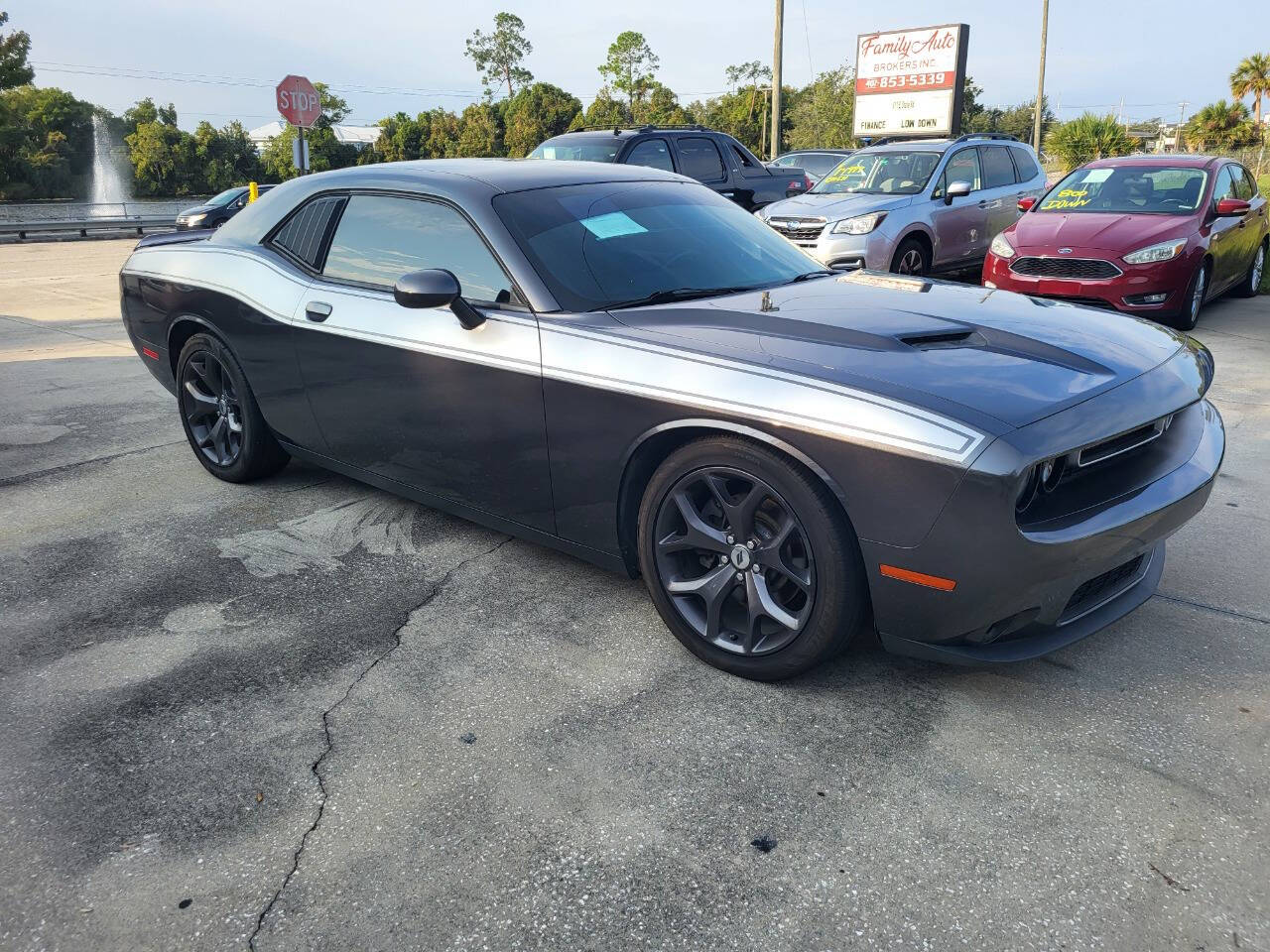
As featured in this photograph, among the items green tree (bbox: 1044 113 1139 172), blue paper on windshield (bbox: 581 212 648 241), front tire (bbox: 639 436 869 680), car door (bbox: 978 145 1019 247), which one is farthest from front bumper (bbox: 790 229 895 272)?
green tree (bbox: 1044 113 1139 172)

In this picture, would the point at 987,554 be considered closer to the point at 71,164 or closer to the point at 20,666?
the point at 20,666

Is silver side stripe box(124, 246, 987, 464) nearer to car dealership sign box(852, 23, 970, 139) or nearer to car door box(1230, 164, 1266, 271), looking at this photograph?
car door box(1230, 164, 1266, 271)

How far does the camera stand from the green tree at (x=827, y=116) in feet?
181

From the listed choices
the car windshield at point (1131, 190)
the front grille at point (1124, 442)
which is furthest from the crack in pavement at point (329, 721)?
the car windshield at point (1131, 190)

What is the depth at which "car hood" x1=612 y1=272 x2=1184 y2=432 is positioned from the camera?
8.45ft

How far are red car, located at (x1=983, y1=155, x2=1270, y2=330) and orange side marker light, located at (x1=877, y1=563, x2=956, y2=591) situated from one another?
6.33m

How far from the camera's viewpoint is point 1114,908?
2.04m

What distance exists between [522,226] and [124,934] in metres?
2.40

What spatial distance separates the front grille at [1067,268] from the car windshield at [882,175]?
6.67 feet

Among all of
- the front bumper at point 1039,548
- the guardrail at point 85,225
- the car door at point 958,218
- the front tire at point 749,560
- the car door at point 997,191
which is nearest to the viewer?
the front bumper at point 1039,548

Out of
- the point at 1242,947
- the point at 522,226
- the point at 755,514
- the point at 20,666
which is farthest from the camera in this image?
the point at 522,226

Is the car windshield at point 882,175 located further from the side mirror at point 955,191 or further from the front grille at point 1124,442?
the front grille at point 1124,442

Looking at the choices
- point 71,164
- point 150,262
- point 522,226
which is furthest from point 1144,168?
point 71,164

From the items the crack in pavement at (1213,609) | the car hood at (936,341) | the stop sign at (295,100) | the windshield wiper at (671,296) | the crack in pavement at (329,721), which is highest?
the stop sign at (295,100)
